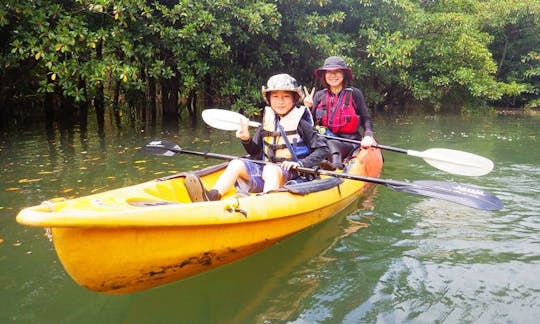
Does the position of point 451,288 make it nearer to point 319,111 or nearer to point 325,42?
point 319,111

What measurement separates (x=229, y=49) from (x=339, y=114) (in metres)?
4.67

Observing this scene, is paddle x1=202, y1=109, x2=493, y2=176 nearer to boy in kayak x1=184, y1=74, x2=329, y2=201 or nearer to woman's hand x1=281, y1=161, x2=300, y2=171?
boy in kayak x1=184, y1=74, x2=329, y2=201

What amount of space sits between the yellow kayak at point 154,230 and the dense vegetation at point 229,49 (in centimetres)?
541

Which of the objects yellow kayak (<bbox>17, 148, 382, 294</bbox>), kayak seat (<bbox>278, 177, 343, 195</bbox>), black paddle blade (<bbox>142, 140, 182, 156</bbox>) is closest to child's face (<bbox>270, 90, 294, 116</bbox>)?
kayak seat (<bbox>278, 177, 343, 195</bbox>)

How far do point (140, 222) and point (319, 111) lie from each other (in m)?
3.62

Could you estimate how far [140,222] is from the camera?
2145mm

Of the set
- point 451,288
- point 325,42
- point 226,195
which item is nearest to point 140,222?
point 226,195

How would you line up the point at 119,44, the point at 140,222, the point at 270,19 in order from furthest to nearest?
the point at 270,19
the point at 119,44
the point at 140,222

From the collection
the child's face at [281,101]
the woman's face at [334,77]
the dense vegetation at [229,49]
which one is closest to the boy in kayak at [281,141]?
the child's face at [281,101]

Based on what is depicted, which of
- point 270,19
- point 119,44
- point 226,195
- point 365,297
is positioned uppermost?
point 270,19

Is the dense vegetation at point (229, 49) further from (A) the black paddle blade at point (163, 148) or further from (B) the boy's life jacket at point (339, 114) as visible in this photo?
(B) the boy's life jacket at point (339, 114)

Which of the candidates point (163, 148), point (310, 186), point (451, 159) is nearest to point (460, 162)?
point (451, 159)

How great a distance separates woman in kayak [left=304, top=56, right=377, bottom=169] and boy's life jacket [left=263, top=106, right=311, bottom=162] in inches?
46.7

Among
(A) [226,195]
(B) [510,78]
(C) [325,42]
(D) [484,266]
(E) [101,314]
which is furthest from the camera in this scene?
(B) [510,78]
